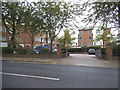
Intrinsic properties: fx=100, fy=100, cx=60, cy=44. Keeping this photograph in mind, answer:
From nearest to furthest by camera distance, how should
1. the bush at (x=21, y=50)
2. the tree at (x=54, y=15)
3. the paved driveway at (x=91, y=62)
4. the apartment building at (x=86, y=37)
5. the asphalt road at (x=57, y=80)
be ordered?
the asphalt road at (x=57, y=80) → the paved driveway at (x=91, y=62) → the tree at (x=54, y=15) → the bush at (x=21, y=50) → the apartment building at (x=86, y=37)

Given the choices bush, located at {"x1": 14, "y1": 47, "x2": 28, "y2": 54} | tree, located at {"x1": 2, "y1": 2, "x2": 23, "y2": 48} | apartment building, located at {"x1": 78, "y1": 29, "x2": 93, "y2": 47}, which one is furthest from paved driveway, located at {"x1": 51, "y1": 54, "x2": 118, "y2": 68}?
apartment building, located at {"x1": 78, "y1": 29, "x2": 93, "y2": 47}

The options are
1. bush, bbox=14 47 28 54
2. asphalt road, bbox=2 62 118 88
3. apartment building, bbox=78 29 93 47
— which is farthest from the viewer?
apartment building, bbox=78 29 93 47

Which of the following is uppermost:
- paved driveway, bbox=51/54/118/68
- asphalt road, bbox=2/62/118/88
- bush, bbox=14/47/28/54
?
bush, bbox=14/47/28/54

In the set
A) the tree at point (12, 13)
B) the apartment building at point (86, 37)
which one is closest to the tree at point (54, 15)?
the tree at point (12, 13)

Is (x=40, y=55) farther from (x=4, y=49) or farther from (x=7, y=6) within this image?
(x=7, y=6)

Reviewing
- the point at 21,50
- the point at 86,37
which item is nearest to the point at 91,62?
the point at 21,50

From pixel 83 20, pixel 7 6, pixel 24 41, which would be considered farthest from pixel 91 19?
pixel 24 41

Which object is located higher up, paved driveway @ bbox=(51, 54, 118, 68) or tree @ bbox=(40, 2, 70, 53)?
tree @ bbox=(40, 2, 70, 53)

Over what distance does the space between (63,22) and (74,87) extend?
11.6 m

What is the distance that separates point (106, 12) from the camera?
1034 centimetres

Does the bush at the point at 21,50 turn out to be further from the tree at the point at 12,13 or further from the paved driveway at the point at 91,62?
the paved driveway at the point at 91,62

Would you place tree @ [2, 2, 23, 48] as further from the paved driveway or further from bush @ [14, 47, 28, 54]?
the paved driveway

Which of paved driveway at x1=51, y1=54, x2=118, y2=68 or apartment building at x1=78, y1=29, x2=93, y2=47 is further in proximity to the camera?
apartment building at x1=78, y1=29, x2=93, y2=47

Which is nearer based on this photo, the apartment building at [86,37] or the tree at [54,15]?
the tree at [54,15]
